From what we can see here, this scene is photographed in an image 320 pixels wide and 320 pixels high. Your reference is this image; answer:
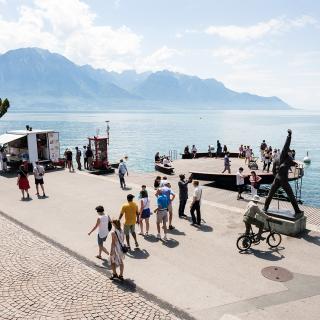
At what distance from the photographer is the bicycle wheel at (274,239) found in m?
11.8

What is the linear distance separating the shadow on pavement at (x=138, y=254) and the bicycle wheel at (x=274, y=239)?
403 cm

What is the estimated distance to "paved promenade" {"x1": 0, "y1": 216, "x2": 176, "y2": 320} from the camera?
26.8 ft

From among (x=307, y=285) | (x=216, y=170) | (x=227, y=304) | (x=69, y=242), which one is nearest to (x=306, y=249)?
→ (x=307, y=285)

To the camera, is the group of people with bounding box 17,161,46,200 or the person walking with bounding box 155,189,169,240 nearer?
the person walking with bounding box 155,189,169,240

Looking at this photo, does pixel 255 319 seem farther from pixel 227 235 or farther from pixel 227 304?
pixel 227 235

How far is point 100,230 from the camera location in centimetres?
1069

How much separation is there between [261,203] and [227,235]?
14.9 ft

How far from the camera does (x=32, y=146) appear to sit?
2534cm

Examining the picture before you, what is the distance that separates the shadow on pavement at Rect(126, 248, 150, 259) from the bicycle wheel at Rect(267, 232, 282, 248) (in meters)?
4.03

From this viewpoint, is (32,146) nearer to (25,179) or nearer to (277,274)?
(25,179)

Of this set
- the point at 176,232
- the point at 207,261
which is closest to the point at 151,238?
the point at 176,232

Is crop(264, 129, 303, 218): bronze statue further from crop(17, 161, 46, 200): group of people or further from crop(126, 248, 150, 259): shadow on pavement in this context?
crop(17, 161, 46, 200): group of people

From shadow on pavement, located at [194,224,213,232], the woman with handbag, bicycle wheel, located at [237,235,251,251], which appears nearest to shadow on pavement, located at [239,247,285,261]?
bicycle wheel, located at [237,235,251,251]

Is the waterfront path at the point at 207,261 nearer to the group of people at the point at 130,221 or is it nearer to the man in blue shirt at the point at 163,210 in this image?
the group of people at the point at 130,221
